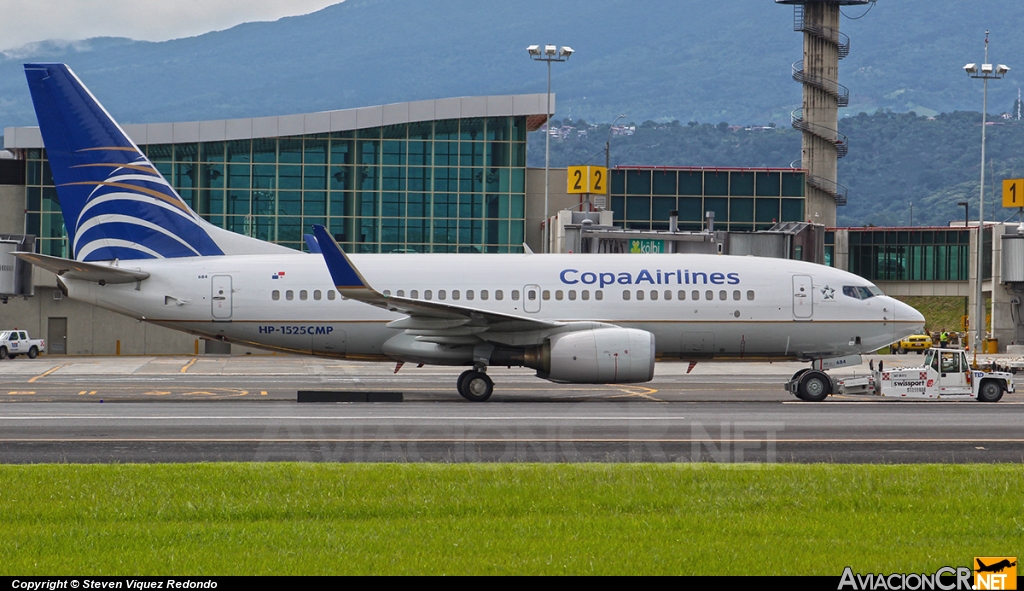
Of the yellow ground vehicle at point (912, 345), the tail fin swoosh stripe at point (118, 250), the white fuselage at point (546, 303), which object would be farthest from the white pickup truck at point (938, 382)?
the yellow ground vehicle at point (912, 345)

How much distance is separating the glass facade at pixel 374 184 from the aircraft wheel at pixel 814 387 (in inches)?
1605

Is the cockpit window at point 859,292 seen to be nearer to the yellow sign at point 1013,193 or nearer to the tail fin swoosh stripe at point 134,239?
the tail fin swoosh stripe at point 134,239

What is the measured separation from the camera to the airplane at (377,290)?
95.9 ft

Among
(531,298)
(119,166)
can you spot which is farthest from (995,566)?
(119,166)

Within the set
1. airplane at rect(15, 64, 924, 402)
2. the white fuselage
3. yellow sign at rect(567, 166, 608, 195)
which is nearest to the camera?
airplane at rect(15, 64, 924, 402)

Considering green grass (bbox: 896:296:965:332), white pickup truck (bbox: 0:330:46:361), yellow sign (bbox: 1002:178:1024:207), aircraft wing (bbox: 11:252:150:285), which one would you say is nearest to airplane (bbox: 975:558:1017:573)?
aircraft wing (bbox: 11:252:150:285)

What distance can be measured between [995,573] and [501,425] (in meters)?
13.2

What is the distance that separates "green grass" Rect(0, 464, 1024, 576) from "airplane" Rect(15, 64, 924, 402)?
14.5m

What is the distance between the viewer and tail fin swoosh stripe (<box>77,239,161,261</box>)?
97.9ft

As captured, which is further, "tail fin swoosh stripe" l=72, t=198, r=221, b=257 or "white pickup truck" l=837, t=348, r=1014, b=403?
"tail fin swoosh stripe" l=72, t=198, r=221, b=257

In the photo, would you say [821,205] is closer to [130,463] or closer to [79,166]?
[79,166]

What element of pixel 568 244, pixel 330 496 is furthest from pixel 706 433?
pixel 568 244

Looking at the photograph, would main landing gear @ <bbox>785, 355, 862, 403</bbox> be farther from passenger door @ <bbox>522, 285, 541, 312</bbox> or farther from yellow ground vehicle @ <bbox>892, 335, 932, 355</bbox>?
yellow ground vehicle @ <bbox>892, 335, 932, 355</bbox>

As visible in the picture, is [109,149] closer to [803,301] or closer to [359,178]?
[803,301]
